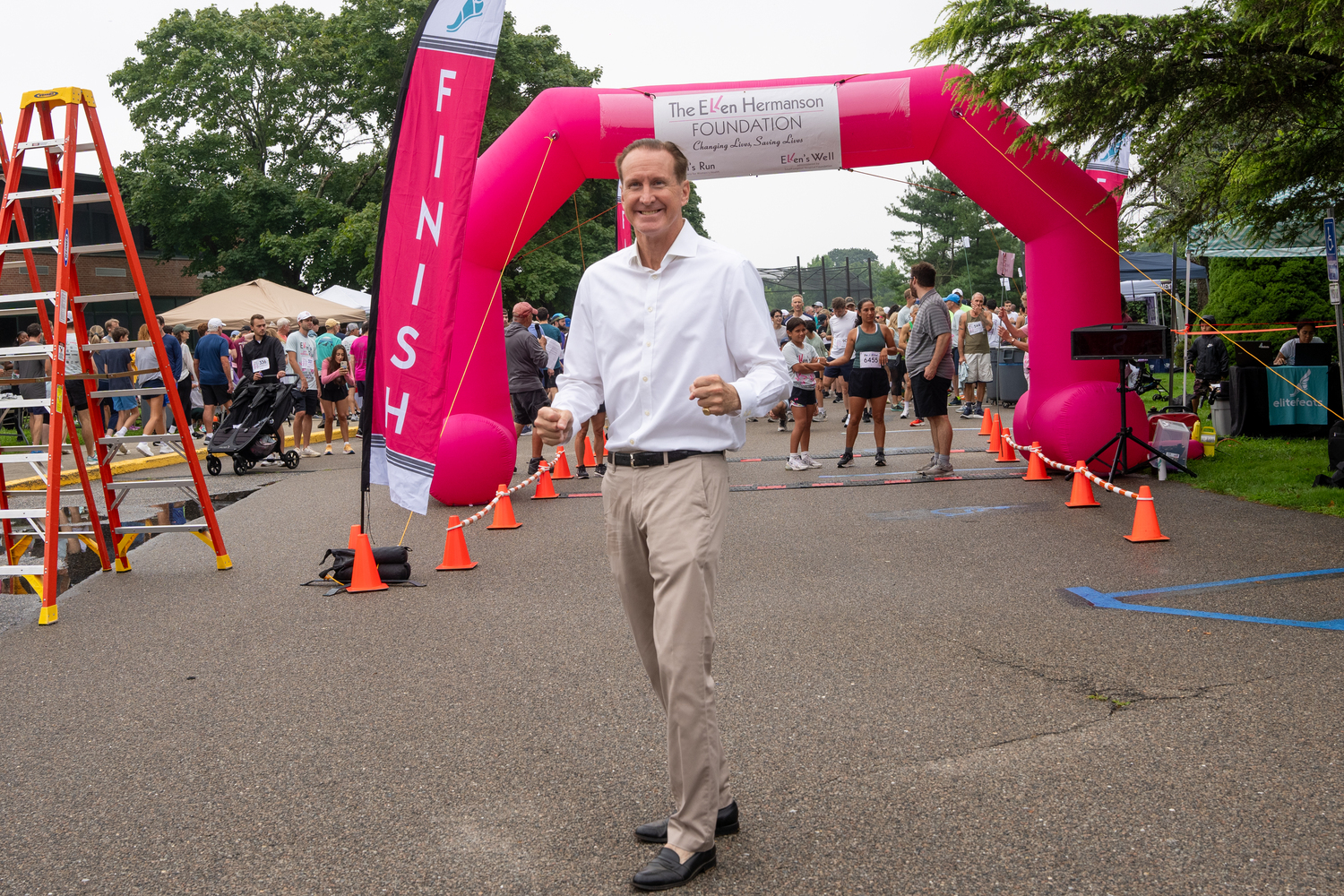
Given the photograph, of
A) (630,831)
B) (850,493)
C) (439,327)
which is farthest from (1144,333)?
(630,831)

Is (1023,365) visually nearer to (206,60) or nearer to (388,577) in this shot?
(388,577)

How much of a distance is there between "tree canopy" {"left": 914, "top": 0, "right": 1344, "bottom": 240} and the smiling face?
5.46 m

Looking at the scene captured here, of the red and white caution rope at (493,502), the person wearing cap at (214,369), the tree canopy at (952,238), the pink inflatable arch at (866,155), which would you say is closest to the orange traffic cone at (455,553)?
the red and white caution rope at (493,502)

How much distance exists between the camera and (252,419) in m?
15.0

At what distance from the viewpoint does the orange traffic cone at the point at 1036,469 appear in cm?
1112

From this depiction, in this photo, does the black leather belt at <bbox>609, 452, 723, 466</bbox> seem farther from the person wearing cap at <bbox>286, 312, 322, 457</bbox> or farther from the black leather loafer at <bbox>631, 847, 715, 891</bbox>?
the person wearing cap at <bbox>286, 312, 322, 457</bbox>

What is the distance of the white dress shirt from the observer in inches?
134

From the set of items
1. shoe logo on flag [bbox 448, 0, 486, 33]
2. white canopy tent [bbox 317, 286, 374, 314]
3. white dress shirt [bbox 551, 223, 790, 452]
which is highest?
shoe logo on flag [bbox 448, 0, 486, 33]

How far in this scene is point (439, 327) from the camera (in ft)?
25.1

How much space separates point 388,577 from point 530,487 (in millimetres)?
4675

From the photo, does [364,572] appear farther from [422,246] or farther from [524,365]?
[524,365]

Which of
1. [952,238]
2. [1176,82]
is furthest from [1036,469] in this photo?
[952,238]

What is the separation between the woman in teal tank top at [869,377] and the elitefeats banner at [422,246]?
5.76 meters

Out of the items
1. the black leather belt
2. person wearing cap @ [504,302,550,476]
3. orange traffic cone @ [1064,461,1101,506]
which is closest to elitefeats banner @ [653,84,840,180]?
person wearing cap @ [504,302,550,476]
